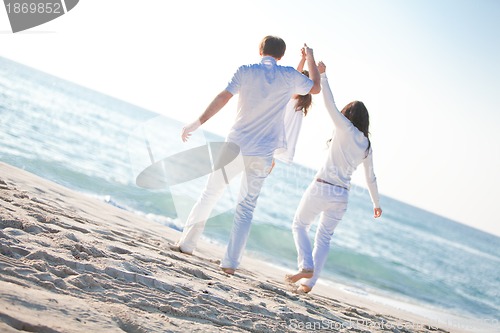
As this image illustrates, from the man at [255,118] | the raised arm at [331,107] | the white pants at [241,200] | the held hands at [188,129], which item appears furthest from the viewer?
the raised arm at [331,107]

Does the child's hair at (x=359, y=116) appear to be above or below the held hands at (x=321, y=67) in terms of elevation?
below

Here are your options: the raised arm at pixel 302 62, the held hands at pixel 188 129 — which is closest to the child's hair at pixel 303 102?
the raised arm at pixel 302 62

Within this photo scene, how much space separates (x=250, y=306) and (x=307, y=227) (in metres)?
1.58

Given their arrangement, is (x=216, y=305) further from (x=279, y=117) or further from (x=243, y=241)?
(x=279, y=117)

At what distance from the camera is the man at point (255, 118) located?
4.42 metres

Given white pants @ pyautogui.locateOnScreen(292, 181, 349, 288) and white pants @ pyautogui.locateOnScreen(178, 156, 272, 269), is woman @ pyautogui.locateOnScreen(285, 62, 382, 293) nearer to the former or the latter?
white pants @ pyautogui.locateOnScreen(292, 181, 349, 288)

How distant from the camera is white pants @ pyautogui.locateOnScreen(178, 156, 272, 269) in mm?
4547

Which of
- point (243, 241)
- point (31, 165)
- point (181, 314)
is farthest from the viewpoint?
point (31, 165)

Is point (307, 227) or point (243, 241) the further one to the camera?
point (307, 227)

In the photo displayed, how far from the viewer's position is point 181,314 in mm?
2912

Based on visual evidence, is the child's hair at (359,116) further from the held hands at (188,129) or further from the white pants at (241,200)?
the held hands at (188,129)

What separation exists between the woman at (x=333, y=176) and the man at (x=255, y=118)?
40cm

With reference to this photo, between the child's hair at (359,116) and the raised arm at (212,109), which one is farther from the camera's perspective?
the child's hair at (359,116)

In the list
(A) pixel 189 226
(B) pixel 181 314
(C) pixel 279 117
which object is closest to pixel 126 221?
(A) pixel 189 226
